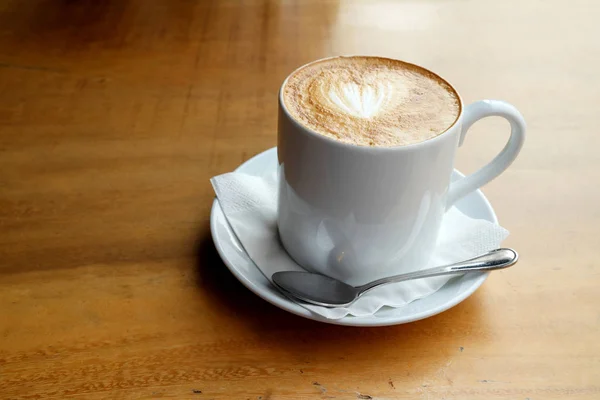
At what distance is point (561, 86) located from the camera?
2.80 feet

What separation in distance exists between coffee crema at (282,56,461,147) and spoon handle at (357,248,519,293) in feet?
0.37

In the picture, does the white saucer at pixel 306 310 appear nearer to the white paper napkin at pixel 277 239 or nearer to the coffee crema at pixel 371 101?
the white paper napkin at pixel 277 239

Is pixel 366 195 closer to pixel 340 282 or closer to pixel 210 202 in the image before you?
pixel 340 282

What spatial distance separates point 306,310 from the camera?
1.52 ft

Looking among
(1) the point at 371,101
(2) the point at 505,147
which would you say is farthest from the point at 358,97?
(2) the point at 505,147

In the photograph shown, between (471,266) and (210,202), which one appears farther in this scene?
(210,202)

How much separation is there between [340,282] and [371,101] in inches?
6.2

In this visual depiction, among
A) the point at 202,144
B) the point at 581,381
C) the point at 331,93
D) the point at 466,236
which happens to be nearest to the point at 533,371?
the point at 581,381

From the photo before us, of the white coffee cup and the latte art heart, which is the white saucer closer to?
the white coffee cup

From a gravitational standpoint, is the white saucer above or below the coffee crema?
below

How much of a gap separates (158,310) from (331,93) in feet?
0.78

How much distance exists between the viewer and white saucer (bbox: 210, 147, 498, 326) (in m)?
0.46

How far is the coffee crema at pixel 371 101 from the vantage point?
18.7 inches

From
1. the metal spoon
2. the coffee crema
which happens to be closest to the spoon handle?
the metal spoon
